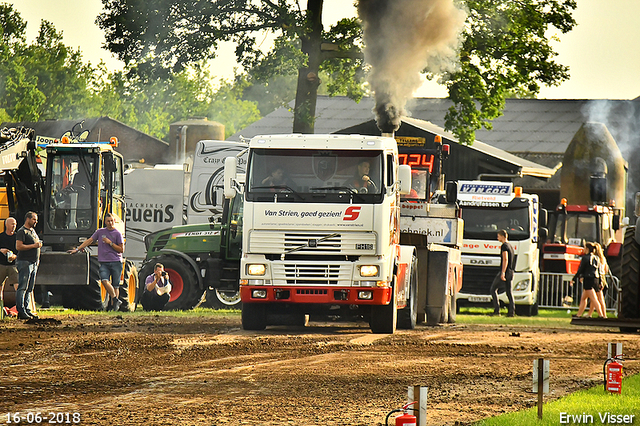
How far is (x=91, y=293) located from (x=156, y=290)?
148 centimetres

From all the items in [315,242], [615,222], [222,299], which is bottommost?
[222,299]

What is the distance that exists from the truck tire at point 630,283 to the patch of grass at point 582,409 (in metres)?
4.91

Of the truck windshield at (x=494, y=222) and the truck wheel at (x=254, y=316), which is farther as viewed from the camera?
the truck windshield at (x=494, y=222)

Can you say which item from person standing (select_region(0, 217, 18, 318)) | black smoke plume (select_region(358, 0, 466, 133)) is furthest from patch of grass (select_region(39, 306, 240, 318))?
black smoke plume (select_region(358, 0, 466, 133))

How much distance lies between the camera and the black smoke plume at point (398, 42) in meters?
24.3

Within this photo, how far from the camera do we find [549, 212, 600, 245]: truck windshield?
31000 millimetres

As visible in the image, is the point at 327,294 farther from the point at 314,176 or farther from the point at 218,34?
the point at 218,34

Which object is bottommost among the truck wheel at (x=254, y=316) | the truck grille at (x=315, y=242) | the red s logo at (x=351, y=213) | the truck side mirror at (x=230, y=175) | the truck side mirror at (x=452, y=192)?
the truck wheel at (x=254, y=316)

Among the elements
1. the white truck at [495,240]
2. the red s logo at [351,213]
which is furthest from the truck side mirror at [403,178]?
the white truck at [495,240]

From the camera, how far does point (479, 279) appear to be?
26250 millimetres

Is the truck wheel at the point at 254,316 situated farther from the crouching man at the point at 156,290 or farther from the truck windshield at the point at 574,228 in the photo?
the truck windshield at the point at 574,228

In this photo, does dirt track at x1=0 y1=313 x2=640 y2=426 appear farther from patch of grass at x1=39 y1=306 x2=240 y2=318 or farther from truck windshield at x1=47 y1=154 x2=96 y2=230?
truck windshield at x1=47 y1=154 x2=96 y2=230

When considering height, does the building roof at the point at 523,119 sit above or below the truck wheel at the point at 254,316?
above

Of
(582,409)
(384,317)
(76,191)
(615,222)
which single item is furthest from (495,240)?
(582,409)
